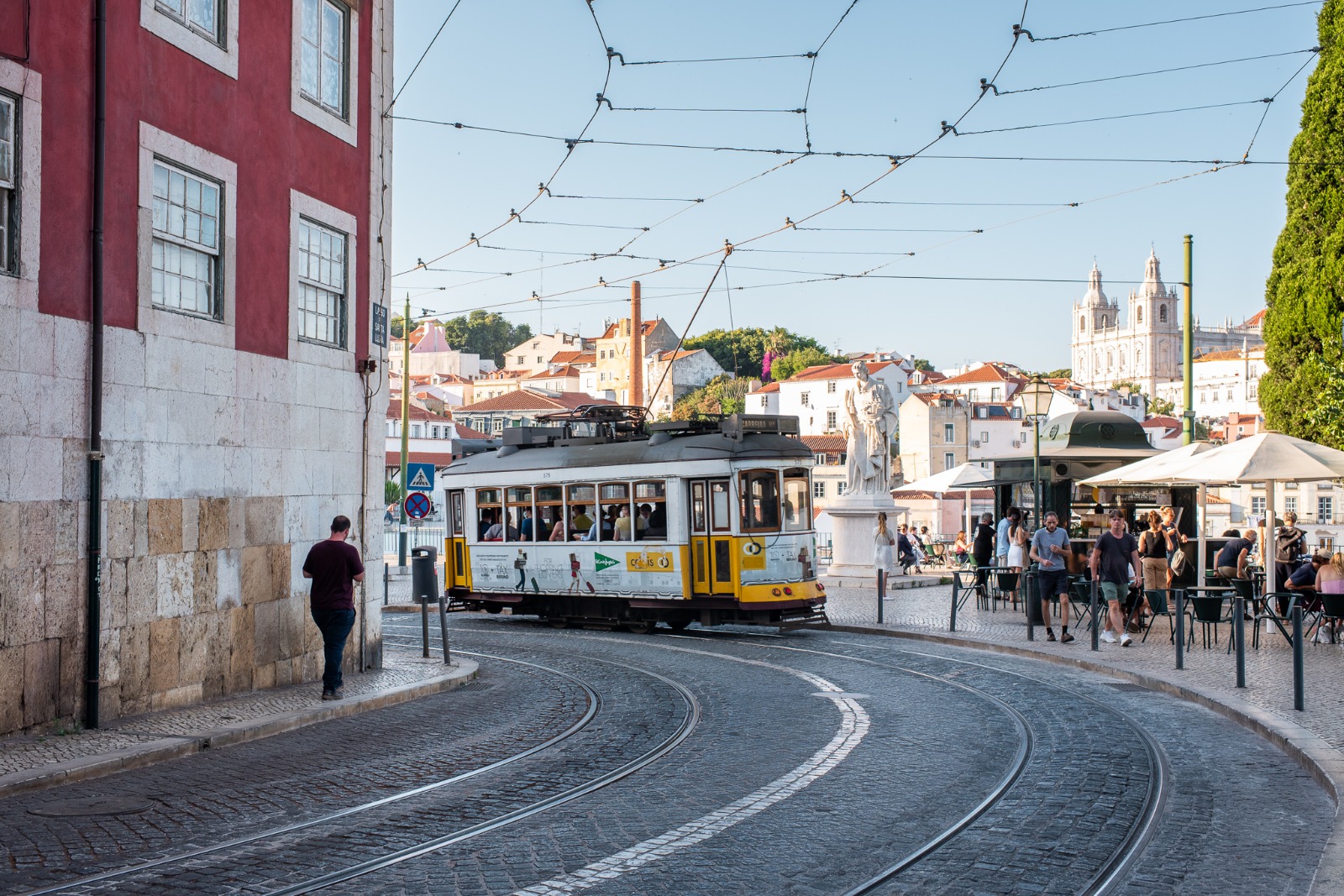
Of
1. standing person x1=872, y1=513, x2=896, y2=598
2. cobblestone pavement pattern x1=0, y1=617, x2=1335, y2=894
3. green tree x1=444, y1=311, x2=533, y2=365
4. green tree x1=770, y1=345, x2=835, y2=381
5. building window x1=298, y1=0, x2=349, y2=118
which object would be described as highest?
green tree x1=444, y1=311, x2=533, y2=365

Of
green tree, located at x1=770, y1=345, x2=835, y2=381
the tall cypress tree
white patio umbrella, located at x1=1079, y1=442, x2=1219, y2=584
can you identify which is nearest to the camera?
white patio umbrella, located at x1=1079, y1=442, x2=1219, y2=584

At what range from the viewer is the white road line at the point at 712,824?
6328mm

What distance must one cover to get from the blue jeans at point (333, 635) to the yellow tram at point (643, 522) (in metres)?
7.64

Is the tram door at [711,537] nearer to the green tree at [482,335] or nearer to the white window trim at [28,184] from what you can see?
the white window trim at [28,184]

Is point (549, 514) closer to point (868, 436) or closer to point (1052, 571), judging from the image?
point (1052, 571)

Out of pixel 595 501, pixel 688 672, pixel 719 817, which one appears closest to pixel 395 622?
pixel 595 501

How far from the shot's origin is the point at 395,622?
23.3m

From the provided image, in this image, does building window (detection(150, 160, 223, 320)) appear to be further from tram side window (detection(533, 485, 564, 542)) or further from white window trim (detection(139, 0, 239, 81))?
tram side window (detection(533, 485, 564, 542))

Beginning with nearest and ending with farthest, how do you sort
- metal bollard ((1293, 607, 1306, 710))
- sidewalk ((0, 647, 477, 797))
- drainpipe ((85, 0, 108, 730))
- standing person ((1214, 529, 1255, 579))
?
sidewalk ((0, 647, 477, 797)), drainpipe ((85, 0, 108, 730)), metal bollard ((1293, 607, 1306, 710)), standing person ((1214, 529, 1255, 579))

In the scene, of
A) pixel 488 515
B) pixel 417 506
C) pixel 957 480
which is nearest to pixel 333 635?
pixel 488 515

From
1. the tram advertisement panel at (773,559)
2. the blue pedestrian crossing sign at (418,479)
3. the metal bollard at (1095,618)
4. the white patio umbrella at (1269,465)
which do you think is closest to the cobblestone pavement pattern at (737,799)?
the metal bollard at (1095,618)

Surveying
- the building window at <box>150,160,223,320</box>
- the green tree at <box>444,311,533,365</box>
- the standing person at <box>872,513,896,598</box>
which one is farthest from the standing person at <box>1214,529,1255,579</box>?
the green tree at <box>444,311,533,365</box>

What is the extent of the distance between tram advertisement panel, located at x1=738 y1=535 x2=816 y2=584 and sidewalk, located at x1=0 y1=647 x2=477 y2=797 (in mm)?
5679

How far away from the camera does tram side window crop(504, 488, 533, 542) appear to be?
22078mm
